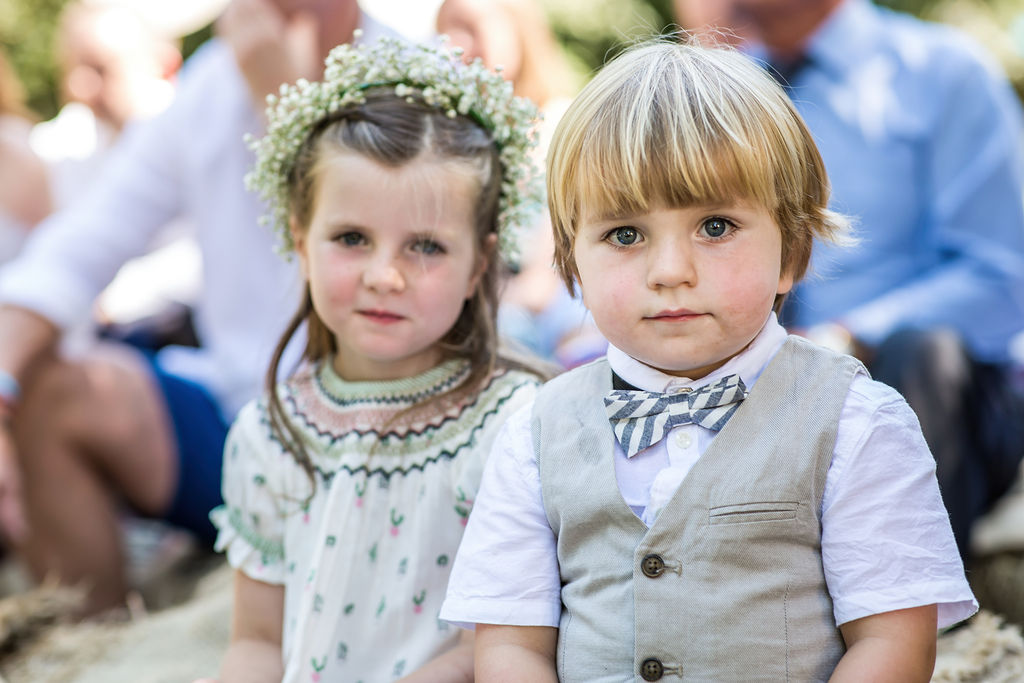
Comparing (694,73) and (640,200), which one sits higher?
(694,73)

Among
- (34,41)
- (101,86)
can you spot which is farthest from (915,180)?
(34,41)

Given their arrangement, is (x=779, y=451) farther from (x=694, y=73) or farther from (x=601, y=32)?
(x=601, y=32)

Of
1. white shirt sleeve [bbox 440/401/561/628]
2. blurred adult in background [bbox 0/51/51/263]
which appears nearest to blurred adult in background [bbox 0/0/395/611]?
blurred adult in background [bbox 0/51/51/263]

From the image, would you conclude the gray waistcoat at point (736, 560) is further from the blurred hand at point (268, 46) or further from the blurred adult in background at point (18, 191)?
the blurred adult in background at point (18, 191)

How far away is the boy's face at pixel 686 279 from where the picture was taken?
3.81ft

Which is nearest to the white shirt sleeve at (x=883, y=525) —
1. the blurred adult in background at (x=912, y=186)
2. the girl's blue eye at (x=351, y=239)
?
the girl's blue eye at (x=351, y=239)

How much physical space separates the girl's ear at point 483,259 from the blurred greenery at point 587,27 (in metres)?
5.29

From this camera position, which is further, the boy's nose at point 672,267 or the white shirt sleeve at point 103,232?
the white shirt sleeve at point 103,232

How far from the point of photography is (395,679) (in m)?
1.52

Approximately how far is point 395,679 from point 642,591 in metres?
0.53

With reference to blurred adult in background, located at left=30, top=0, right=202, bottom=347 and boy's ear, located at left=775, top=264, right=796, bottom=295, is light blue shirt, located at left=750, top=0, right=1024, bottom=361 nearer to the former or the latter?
boy's ear, located at left=775, top=264, right=796, bottom=295

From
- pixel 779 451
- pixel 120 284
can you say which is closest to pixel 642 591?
pixel 779 451

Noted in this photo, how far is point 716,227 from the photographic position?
1179 millimetres

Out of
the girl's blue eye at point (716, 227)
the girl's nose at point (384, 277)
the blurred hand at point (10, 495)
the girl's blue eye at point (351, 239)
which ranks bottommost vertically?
the blurred hand at point (10, 495)
